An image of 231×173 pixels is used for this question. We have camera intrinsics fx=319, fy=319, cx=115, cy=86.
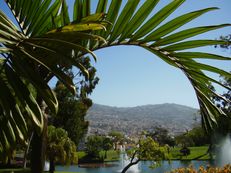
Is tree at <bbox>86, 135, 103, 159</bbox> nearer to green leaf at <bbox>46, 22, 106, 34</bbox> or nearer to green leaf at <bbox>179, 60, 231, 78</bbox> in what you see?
green leaf at <bbox>179, 60, 231, 78</bbox>

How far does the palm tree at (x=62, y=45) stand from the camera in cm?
96

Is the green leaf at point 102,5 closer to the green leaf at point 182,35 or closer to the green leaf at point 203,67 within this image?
the green leaf at point 182,35

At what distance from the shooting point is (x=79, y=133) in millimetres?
33656

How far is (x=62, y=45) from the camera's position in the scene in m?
0.95

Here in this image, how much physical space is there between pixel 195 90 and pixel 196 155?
61756 millimetres

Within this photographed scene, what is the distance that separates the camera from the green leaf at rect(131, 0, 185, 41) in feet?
4.89

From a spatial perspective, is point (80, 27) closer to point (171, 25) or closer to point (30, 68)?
point (30, 68)

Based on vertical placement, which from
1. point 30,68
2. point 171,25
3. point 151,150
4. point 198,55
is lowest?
point 151,150

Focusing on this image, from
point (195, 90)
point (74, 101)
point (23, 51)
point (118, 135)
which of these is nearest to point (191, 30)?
point (195, 90)

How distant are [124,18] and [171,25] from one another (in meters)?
0.25

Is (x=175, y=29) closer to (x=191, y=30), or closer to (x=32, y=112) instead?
(x=191, y=30)

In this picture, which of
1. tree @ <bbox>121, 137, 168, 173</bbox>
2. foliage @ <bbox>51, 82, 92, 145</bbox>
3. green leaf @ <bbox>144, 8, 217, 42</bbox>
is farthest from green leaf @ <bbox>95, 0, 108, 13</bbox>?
foliage @ <bbox>51, 82, 92, 145</bbox>

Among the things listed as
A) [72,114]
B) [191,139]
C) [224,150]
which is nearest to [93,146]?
[224,150]

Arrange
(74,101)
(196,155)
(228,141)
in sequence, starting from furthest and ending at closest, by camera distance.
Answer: (196,155) < (228,141) < (74,101)
